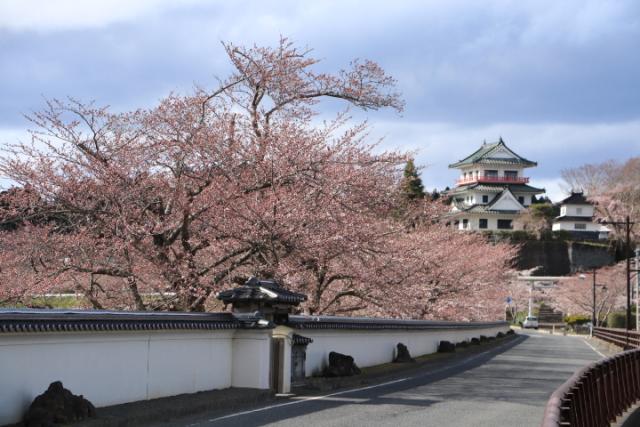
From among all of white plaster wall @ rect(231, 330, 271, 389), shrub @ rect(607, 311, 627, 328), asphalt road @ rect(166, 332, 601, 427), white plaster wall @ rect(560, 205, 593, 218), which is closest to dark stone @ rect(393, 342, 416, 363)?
asphalt road @ rect(166, 332, 601, 427)

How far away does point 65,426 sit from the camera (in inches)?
349

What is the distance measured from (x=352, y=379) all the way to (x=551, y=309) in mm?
89842

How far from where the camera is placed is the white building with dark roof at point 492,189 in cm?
10531

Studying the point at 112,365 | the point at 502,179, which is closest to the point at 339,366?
the point at 112,365

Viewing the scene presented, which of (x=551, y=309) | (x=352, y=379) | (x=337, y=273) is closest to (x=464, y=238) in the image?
(x=337, y=273)

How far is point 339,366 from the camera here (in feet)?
56.2

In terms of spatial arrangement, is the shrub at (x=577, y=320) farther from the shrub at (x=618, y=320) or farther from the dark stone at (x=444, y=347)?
the dark stone at (x=444, y=347)

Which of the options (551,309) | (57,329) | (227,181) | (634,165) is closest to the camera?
(57,329)

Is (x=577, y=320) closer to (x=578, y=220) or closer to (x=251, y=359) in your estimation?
(x=578, y=220)

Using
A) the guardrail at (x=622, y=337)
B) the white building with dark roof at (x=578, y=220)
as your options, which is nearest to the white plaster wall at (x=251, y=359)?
the guardrail at (x=622, y=337)

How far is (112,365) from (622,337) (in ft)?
105

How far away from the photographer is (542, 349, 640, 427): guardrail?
240 inches

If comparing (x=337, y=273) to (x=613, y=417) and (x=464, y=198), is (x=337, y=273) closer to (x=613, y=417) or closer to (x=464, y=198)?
(x=613, y=417)

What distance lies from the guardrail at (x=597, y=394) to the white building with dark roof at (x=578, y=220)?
96.1 metres
